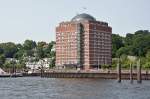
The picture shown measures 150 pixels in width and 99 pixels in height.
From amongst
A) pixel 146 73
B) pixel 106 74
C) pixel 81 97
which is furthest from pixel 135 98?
pixel 106 74

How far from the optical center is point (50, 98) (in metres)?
79.5

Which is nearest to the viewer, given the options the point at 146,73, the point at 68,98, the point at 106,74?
the point at 68,98

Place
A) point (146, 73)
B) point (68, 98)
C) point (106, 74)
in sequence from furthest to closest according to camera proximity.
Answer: point (106, 74)
point (146, 73)
point (68, 98)

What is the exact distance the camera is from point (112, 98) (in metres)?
80.4

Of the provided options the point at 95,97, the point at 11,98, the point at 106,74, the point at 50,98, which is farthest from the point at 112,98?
the point at 106,74

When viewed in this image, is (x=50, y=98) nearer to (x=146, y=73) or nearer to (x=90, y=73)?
(x=146, y=73)

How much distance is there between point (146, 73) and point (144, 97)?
9184 cm

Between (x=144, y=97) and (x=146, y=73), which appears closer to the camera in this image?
(x=144, y=97)

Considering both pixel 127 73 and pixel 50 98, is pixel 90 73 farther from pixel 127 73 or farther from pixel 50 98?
pixel 50 98

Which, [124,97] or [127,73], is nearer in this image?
[124,97]

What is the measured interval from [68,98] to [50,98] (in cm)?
279

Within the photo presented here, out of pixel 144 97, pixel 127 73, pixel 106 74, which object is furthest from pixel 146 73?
pixel 144 97

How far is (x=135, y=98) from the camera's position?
81.4m

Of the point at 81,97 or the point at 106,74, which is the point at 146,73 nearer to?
the point at 106,74
